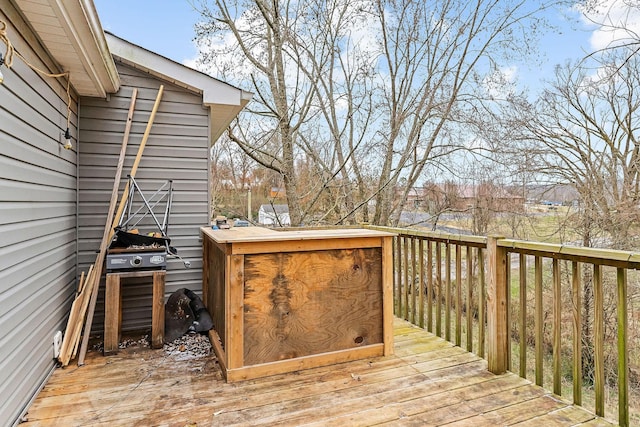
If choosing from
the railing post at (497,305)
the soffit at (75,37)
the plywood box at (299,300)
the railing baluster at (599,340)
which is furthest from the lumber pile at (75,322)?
the railing baluster at (599,340)

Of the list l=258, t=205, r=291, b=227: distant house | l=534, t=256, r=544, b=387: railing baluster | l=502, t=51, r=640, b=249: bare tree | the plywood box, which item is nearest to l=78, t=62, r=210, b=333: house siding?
the plywood box

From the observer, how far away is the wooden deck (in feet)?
6.60

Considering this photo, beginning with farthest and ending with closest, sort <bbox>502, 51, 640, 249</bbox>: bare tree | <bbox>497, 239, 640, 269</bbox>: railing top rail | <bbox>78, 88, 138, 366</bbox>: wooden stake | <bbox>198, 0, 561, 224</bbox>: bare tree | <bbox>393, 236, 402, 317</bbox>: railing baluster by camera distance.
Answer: <bbox>198, 0, 561, 224</bbox>: bare tree < <bbox>502, 51, 640, 249</bbox>: bare tree < <bbox>393, 236, 402, 317</bbox>: railing baluster < <bbox>78, 88, 138, 366</bbox>: wooden stake < <bbox>497, 239, 640, 269</bbox>: railing top rail

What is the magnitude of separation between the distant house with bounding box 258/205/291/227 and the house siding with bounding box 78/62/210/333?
13.1 ft

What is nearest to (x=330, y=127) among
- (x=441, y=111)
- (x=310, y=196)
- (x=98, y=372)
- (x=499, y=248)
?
(x=310, y=196)

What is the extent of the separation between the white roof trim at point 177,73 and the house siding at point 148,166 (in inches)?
4.3

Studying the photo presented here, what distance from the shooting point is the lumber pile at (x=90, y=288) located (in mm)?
2809

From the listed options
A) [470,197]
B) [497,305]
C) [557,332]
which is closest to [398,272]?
[497,305]

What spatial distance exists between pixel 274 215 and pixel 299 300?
5571 millimetres

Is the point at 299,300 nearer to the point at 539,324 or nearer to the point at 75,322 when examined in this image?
the point at 539,324

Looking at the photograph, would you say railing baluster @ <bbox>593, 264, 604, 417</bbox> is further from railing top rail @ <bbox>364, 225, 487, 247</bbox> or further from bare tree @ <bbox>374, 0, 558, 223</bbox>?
bare tree @ <bbox>374, 0, 558, 223</bbox>

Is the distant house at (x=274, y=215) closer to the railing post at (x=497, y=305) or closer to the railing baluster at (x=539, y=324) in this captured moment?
the railing post at (x=497, y=305)

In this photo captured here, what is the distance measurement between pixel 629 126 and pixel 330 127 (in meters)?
5.21

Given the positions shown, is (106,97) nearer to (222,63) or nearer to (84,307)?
(84,307)
